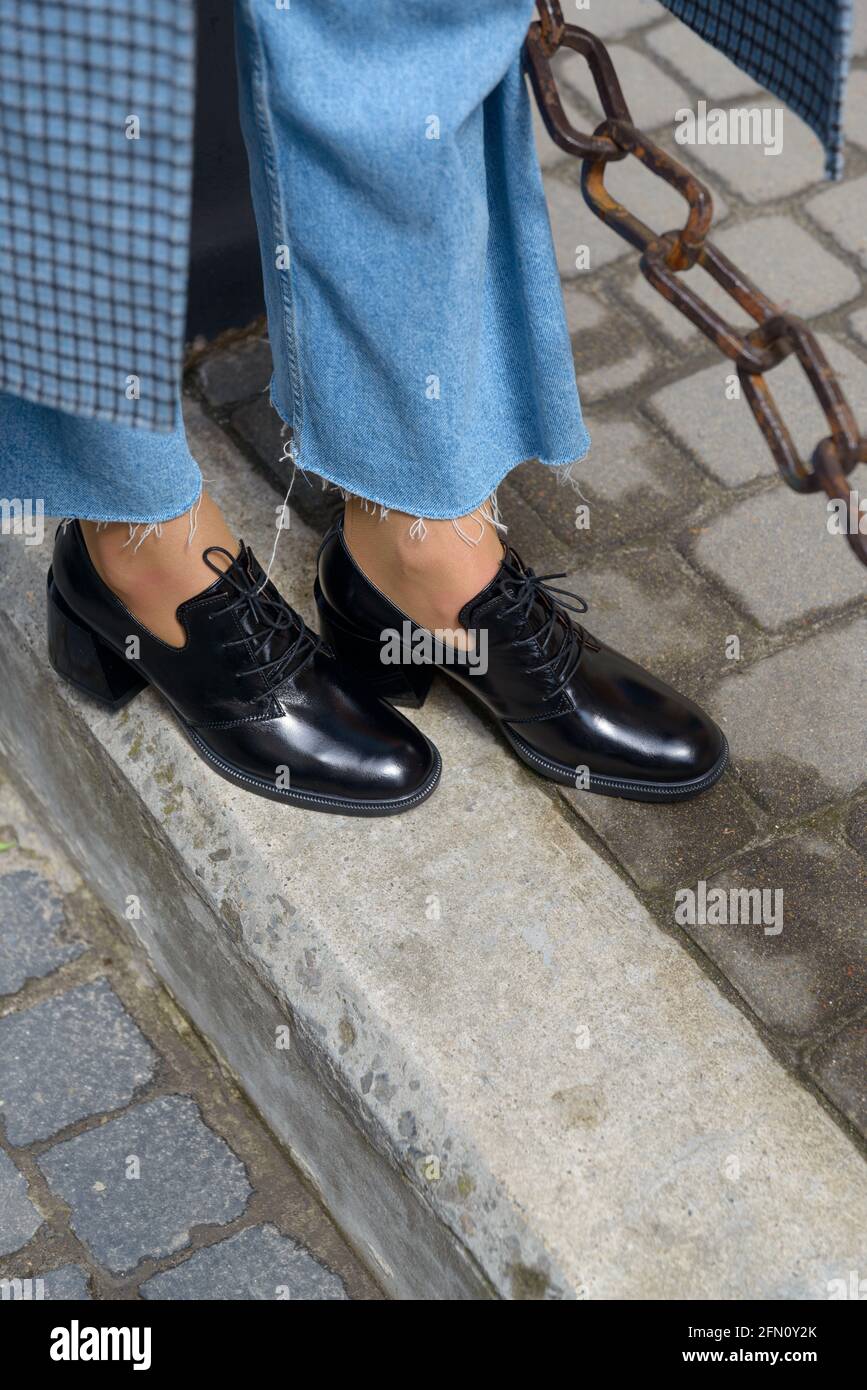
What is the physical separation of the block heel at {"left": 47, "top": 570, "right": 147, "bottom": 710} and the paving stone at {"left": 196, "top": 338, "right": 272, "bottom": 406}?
1.82 feet

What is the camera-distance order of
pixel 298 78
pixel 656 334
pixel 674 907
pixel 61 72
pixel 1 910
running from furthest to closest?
pixel 656 334, pixel 1 910, pixel 674 907, pixel 298 78, pixel 61 72

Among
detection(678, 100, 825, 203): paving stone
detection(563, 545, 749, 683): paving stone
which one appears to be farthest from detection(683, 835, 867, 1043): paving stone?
detection(678, 100, 825, 203): paving stone

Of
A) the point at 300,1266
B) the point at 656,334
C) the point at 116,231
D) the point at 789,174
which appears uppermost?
the point at 116,231

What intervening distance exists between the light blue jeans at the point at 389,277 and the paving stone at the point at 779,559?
44cm

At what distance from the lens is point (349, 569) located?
1.63 metres

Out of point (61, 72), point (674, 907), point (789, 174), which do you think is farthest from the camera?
point (789, 174)

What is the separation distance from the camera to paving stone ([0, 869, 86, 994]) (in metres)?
1.82

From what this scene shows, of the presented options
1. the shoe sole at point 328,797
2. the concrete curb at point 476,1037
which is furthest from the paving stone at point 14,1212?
the shoe sole at point 328,797

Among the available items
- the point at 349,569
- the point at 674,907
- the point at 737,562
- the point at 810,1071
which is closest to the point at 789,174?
the point at 737,562

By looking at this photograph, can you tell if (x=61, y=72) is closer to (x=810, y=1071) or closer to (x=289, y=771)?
(x=289, y=771)

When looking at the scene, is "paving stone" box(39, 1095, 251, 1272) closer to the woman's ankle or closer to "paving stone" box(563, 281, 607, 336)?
the woman's ankle

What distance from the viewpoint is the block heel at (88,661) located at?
1.67 m

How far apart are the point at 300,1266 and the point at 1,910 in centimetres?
64
